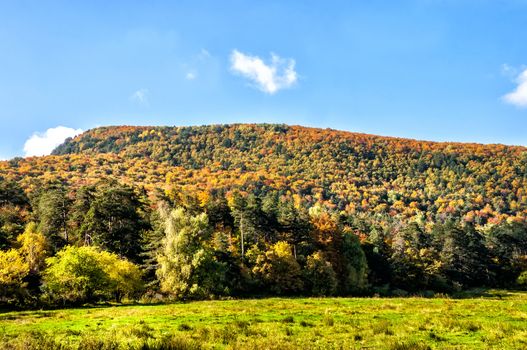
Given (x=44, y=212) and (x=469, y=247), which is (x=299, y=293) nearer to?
(x=44, y=212)

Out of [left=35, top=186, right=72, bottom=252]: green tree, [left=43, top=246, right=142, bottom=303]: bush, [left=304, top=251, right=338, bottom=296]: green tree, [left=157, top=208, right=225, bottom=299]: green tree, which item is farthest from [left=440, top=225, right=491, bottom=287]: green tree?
[left=35, top=186, right=72, bottom=252]: green tree

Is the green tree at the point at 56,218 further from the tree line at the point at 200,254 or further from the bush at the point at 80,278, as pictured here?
the bush at the point at 80,278

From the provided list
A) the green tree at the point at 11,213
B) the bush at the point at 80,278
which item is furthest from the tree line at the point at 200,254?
the green tree at the point at 11,213

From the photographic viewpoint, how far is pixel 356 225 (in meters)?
117

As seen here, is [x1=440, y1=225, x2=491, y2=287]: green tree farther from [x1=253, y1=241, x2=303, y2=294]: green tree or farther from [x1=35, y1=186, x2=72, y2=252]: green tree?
[x1=35, y1=186, x2=72, y2=252]: green tree

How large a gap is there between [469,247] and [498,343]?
9726 centimetres

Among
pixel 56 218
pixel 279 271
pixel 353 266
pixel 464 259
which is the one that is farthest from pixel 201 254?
pixel 464 259

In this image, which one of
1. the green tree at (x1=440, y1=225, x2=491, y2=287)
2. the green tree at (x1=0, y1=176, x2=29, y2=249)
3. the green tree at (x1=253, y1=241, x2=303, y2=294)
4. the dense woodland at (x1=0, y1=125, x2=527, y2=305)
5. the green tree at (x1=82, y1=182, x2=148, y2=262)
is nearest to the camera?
the dense woodland at (x1=0, y1=125, x2=527, y2=305)

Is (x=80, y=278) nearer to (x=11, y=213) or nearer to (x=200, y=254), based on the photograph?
(x=200, y=254)

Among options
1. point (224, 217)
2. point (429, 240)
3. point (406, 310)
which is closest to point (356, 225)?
point (429, 240)

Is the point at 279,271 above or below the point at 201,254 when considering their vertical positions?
below

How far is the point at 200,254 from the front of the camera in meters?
52.6

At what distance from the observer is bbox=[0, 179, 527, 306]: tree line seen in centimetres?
4538

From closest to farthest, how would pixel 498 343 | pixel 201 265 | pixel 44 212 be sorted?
pixel 498 343 < pixel 201 265 < pixel 44 212
